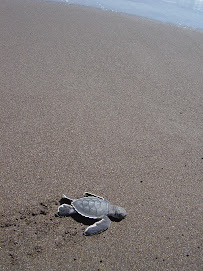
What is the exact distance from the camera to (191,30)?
258 inches

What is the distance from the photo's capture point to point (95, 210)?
6.83 feet

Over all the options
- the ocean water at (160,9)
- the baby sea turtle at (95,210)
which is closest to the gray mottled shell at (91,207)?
the baby sea turtle at (95,210)

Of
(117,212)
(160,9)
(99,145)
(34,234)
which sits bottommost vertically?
(34,234)

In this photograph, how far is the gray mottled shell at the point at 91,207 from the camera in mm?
2082

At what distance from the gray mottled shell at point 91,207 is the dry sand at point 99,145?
127 millimetres

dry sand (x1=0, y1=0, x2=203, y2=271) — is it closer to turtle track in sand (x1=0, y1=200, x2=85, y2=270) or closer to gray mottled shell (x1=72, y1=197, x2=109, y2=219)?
turtle track in sand (x1=0, y1=200, x2=85, y2=270)

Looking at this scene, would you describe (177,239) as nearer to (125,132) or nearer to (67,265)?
(67,265)

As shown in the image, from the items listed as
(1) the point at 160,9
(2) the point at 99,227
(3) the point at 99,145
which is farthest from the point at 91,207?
(1) the point at 160,9

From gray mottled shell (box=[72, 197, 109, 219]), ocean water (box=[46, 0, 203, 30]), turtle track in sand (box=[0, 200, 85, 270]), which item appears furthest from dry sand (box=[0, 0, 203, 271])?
ocean water (box=[46, 0, 203, 30])

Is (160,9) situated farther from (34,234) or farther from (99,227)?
(34,234)

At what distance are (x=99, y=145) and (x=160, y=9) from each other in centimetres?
715

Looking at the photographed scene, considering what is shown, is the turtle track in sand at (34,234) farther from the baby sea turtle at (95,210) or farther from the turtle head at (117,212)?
the turtle head at (117,212)

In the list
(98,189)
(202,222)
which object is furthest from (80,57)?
(202,222)

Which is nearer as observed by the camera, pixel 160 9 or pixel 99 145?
pixel 99 145
